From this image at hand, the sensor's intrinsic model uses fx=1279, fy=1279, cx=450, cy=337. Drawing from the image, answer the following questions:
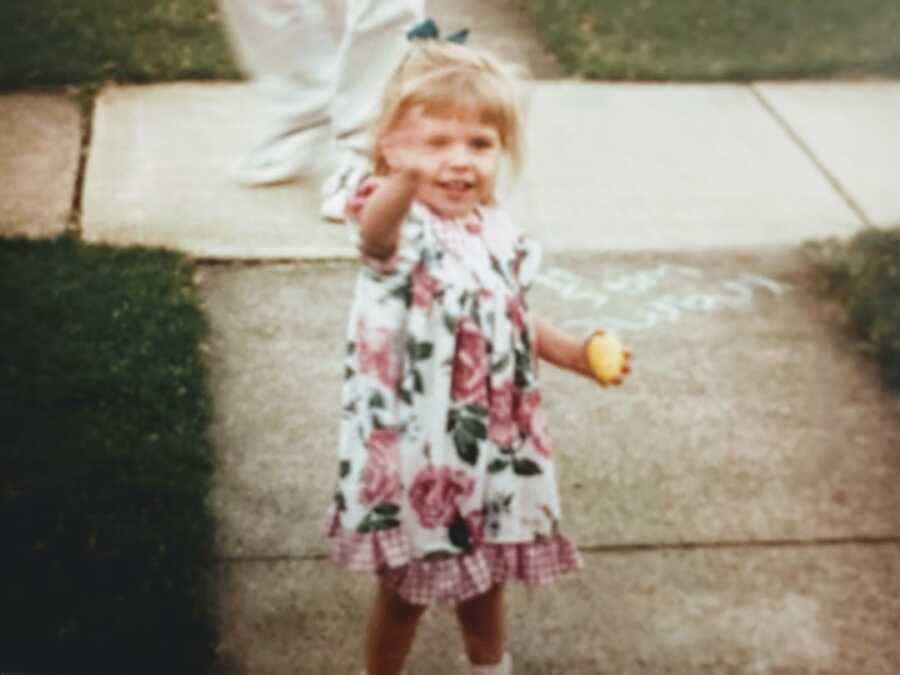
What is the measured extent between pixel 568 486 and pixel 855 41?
11.8ft

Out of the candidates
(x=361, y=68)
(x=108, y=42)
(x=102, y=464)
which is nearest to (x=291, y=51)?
(x=361, y=68)

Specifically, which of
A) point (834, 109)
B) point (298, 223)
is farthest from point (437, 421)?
point (834, 109)

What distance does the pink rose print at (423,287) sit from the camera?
2150 mm

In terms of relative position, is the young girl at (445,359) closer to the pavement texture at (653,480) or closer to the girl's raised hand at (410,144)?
the girl's raised hand at (410,144)

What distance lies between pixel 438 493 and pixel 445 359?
0.80ft

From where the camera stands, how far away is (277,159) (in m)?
4.50

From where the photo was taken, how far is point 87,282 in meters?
3.78

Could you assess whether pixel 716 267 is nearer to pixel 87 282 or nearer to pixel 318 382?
pixel 318 382

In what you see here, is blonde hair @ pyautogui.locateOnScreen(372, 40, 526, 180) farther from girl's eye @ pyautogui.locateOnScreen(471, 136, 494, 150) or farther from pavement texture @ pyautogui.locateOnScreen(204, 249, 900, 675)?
pavement texture @ pyautogui.locateOnScreen(204, 249, 900, 675)

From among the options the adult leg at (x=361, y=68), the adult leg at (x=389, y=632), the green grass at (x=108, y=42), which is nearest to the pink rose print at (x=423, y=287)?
the adult leg at (x=389, y=632)

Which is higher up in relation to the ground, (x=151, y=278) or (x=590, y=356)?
(x=590, y=356)

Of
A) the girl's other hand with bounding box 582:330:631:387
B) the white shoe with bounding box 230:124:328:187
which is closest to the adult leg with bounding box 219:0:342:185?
the white shoe with bounding box 230:124:328:187

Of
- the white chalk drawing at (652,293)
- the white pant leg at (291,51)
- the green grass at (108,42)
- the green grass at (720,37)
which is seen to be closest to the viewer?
the white chalk drawing at (652,293)

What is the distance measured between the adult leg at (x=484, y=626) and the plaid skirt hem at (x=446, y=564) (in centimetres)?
9
